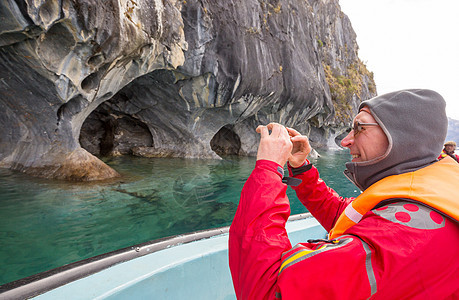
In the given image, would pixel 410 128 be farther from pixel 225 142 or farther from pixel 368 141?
pixel 225 142

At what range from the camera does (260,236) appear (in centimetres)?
80

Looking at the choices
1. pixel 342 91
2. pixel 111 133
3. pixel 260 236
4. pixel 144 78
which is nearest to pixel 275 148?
pixel 260 236

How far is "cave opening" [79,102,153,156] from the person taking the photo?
12844mm

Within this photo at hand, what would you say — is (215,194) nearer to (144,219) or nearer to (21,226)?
(144,219)

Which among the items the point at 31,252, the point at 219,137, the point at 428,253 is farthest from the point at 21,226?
the point at 219,137

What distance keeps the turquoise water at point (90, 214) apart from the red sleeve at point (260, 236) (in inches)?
131

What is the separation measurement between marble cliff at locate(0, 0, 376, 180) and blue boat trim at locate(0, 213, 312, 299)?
5096 mm

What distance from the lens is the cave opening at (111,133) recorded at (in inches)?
506

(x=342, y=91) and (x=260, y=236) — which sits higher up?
(x=260, y=236)

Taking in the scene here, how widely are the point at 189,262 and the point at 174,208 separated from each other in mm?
3638

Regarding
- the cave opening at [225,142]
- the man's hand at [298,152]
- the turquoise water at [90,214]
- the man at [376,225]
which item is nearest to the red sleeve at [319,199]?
the man's hand at [298,152]

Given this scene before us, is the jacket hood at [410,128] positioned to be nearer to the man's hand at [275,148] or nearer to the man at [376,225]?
the man at [376,225]

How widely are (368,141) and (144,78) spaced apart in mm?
10906

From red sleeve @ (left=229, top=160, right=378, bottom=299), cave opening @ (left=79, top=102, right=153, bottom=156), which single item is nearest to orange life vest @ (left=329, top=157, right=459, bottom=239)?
red sleeve @ (left=229, top=160, right=378, bottom=299)
